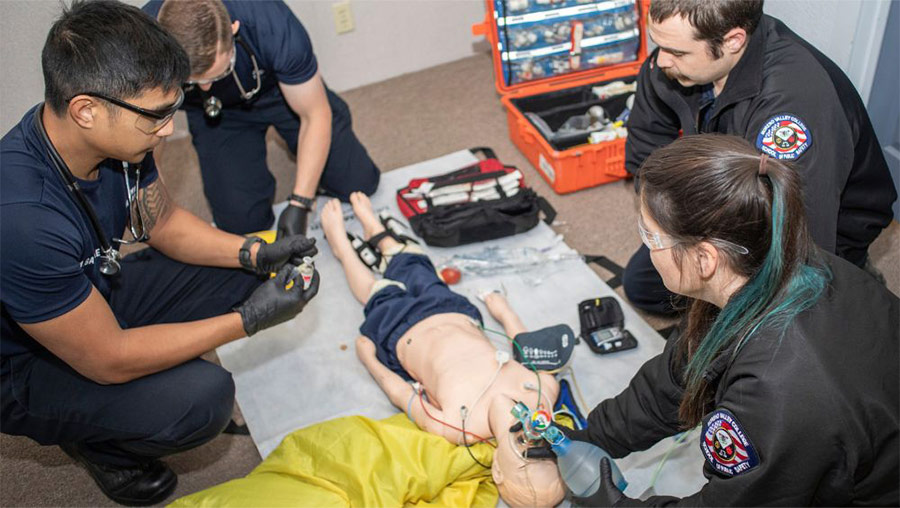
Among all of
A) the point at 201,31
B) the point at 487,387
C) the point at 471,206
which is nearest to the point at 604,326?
the point at 487,387

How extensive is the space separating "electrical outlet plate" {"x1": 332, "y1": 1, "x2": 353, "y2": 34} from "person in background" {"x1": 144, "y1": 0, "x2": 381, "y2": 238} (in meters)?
0.89

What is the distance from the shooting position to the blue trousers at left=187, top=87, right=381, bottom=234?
3084 millimetres

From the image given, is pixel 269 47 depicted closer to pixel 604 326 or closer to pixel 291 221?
pixel 291 221

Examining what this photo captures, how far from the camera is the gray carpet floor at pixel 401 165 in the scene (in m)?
2.35

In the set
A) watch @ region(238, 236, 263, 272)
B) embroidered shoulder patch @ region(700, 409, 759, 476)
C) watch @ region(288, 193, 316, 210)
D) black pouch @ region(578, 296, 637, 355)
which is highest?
embroidered shoulder patch @ region(700, 409, 759, 476)

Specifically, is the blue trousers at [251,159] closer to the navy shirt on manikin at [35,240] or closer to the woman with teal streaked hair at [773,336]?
the navy shirt on manikin at [35,240]

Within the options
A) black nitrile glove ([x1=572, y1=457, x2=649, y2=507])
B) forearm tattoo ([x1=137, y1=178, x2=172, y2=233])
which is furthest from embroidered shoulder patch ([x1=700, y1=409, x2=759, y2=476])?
forearm tattoo ([x1=137, y1=178, x2=172, y2=233])

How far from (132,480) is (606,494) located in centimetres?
137

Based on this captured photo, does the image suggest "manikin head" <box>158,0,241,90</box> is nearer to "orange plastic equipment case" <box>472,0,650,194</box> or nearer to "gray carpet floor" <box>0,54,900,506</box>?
"gray carpet floor" <box>0,54,900,506</box>

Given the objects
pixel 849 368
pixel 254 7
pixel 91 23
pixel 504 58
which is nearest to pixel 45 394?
pixel 91 23

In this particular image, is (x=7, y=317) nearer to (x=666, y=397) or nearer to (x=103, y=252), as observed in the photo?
(x=103, y=252)

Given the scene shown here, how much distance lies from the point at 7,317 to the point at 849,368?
188 centimetres

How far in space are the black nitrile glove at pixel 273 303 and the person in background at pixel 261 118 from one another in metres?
0.63

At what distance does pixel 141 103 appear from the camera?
181 cm
